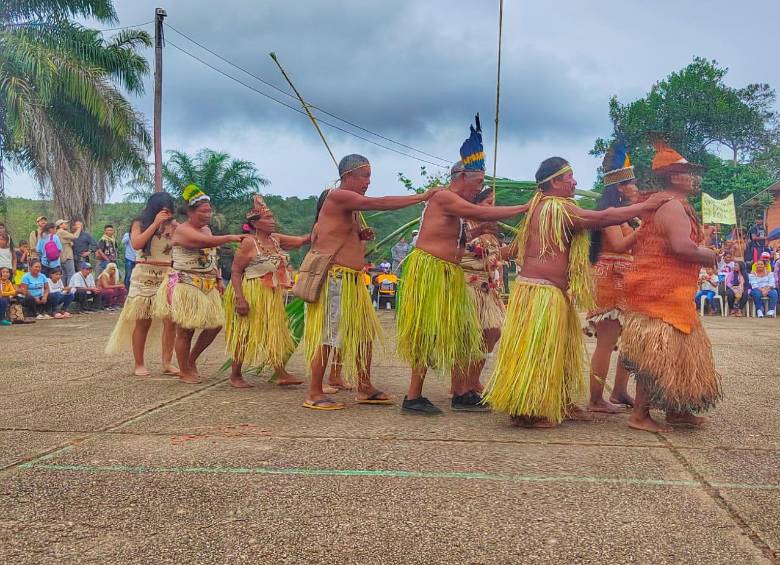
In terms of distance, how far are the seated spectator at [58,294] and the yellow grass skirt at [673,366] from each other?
10.7m

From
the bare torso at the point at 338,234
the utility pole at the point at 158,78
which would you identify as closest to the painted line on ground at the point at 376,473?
the bare torso at the point at 338,234

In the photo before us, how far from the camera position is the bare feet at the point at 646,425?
13.1 feet

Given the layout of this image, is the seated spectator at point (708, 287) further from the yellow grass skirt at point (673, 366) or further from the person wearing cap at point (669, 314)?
the yellow grass skirt at point (673, 366)

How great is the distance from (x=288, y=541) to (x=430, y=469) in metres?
0.95

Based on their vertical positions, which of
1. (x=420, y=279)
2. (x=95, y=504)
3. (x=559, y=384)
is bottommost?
(x=95, y=504)

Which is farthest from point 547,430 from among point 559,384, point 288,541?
point 288,541

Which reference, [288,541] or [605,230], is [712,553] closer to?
[288,541]

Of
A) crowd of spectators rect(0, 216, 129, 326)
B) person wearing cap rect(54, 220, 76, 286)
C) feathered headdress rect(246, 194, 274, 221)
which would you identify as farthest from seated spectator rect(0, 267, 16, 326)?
feathered headdress rect(246, 194, 274, 221)

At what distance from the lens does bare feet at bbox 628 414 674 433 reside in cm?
400

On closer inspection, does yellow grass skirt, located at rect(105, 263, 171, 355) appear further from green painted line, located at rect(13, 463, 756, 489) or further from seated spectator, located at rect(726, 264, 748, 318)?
seated spectator, located at rect(726, 264, 748, 318)

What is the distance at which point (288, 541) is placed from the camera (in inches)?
94.4

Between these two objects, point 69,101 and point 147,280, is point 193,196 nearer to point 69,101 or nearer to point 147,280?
point 147,280

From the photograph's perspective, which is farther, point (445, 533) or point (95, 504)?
point (95, 504)

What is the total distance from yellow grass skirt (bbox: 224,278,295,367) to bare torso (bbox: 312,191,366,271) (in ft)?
2.86
